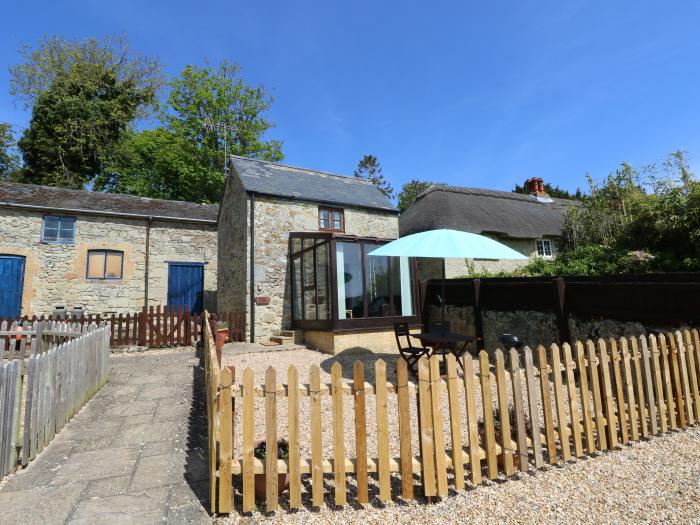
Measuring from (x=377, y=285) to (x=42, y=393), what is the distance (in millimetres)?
7460

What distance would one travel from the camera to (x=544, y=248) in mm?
17422

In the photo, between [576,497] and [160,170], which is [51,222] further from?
[576,497]

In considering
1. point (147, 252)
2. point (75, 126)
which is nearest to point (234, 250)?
point (147, 252)

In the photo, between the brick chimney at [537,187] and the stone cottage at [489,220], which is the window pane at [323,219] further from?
the brick chimney at [537,187]

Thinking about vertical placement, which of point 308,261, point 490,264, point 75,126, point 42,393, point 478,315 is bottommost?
point 42,393

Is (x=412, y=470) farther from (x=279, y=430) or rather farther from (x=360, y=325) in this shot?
(x=360, y=325)

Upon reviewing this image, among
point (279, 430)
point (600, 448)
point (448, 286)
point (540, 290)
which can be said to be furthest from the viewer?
point (448, 286)

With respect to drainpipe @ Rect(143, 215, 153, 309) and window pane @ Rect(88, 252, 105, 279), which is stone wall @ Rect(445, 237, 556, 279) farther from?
window pane @ Rect(88, 252, 105, 279)

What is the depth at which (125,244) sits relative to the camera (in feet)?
49.1

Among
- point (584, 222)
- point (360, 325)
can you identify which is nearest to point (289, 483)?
point (360, 325)

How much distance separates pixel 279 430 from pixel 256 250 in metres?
7.74

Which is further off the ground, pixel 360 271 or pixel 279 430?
pixel 360 271

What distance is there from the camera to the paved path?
2400 millimetres

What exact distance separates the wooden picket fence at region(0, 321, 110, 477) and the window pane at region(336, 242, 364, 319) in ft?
17.9
